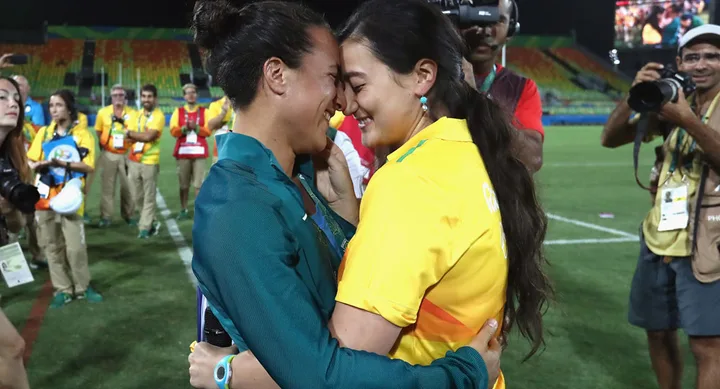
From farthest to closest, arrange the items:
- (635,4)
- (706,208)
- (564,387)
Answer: (635,4), (564,387), (706,208)

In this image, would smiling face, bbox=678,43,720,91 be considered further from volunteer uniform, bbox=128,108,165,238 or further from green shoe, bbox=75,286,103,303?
volunteer uniform, bbox=128,108,165,238

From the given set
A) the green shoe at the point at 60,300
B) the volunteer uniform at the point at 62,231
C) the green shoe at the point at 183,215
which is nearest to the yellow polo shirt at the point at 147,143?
the green shoe at the point at 183,215

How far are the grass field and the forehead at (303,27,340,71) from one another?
3.21 feet

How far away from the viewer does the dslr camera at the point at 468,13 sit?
2.49 m

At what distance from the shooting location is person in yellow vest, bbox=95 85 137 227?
10.0 metres

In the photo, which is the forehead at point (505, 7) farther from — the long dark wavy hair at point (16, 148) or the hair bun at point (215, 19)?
the long dark wavy hair at point (16, 148)

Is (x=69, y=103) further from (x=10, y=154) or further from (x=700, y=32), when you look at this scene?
(x=700, y=32)

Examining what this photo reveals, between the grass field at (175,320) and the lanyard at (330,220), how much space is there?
755 mm

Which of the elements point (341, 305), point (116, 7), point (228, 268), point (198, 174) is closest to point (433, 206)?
point (341, 305)

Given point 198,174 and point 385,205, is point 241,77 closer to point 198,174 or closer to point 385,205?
point 385,205

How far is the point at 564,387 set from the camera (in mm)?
4254

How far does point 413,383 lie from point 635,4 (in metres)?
→ 51.8

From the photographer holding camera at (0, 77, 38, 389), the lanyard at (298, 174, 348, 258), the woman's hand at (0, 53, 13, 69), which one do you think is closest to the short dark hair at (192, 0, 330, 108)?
the lanyard at (298, 174, 348, 258)

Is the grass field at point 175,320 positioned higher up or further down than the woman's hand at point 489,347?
further down
